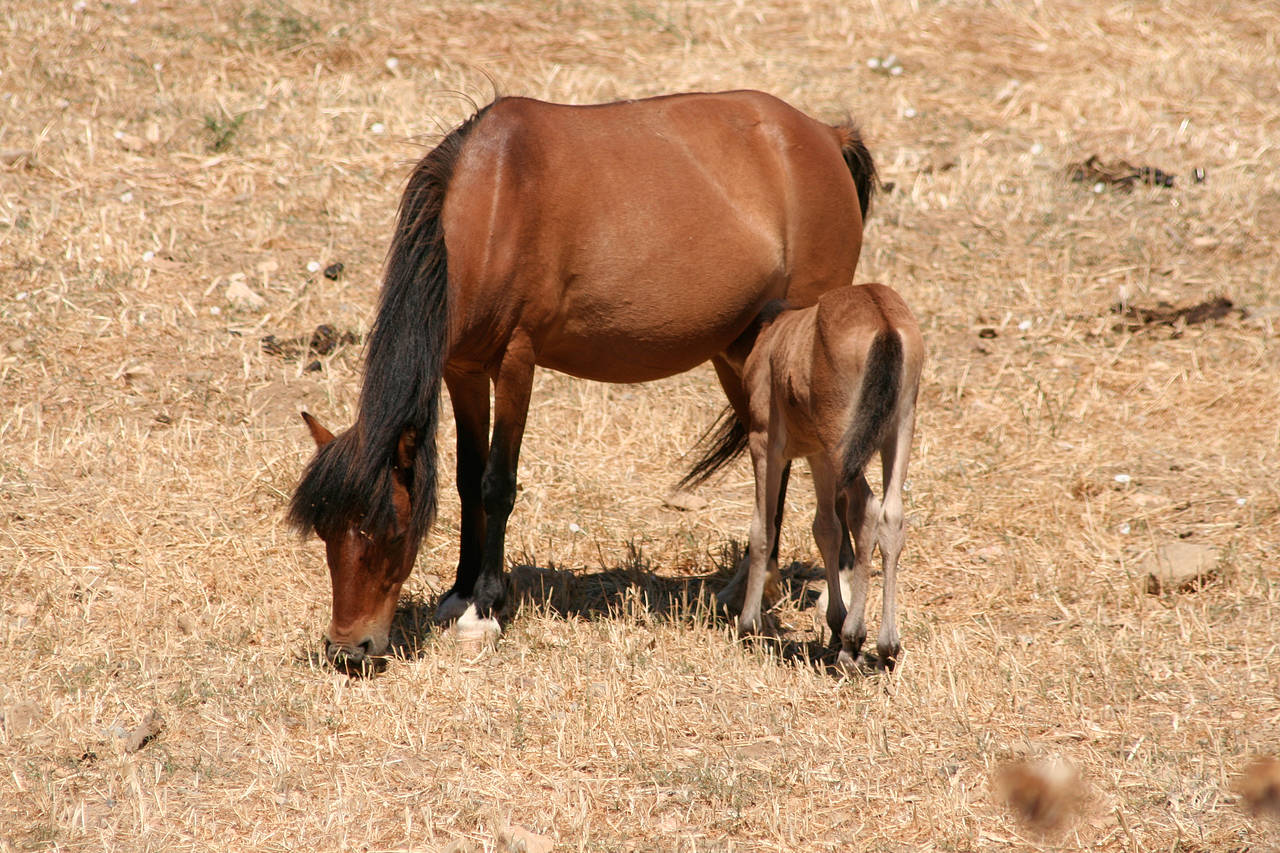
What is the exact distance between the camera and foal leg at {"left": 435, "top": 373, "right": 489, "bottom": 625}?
17.6 ft

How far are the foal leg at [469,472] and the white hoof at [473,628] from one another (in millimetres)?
152

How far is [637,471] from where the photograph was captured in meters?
6.84

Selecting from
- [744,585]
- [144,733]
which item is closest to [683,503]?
[744,585]

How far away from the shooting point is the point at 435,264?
187 inches

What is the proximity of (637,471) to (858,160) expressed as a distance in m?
1.98

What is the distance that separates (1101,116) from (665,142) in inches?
241

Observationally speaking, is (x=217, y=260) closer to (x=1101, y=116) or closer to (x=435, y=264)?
(x=435, y=264)

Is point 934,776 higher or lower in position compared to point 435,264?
lower

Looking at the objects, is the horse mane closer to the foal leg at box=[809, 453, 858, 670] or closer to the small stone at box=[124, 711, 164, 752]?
the small stone at box=[124, 711, 164, 752]

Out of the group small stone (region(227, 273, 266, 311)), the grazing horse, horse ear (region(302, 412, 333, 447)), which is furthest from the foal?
small stone (region(227, 273, 266, 311))

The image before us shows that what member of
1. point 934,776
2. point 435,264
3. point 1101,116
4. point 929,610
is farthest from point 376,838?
point 1101,116

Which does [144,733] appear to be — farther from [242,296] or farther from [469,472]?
[242,296]

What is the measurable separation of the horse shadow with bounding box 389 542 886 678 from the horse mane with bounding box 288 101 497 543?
734mm

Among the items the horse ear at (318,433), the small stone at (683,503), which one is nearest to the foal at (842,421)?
the small stone at (683,503)
